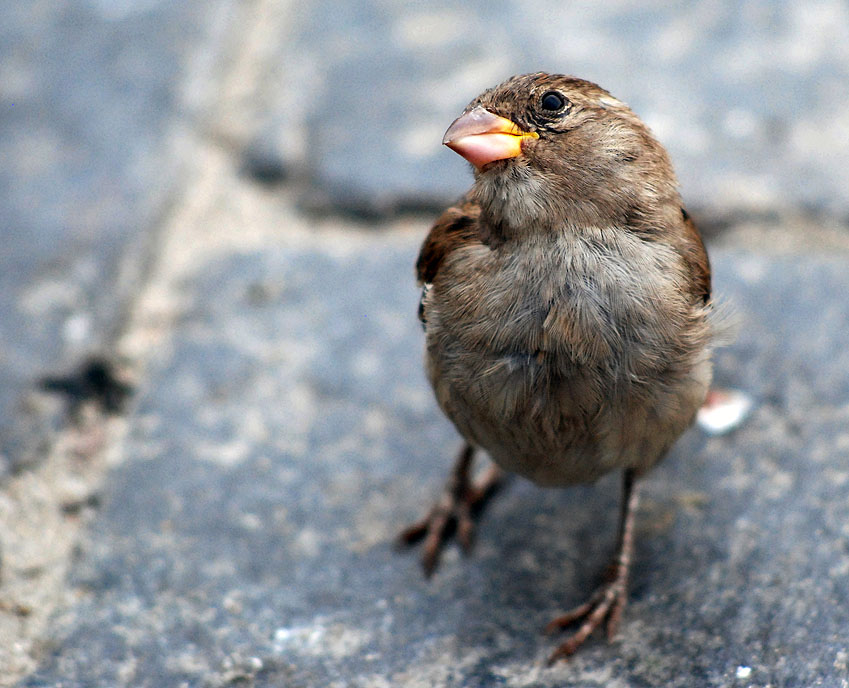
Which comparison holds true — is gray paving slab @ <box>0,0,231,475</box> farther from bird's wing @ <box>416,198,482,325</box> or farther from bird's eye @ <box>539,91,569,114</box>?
bird's eye @ <box>539,91,569,114</box>

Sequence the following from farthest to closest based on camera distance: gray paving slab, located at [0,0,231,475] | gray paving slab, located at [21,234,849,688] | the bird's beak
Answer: gray paving slab, located at [0,0,231,475] → gray paving slab, located at [21,234,849,688] → the bird's beak

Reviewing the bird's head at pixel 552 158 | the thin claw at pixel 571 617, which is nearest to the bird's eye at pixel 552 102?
→ the bird's head at pixel 552 158

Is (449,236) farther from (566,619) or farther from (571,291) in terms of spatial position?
(566,619)

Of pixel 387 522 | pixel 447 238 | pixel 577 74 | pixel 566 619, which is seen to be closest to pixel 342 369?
pixel 387 522

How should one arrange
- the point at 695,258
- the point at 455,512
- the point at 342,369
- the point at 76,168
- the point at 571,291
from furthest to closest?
1. the point at 76,168
2. the point at 342,369
3. the point at 455,512
4. the point at 695,258
5. the point at 571,291

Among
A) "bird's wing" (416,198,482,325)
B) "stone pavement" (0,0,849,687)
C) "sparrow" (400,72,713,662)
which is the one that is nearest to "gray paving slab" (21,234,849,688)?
"stone pavement" (0,0,849,687)
